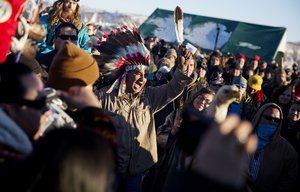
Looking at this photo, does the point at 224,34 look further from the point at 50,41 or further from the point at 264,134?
the point at 264,134

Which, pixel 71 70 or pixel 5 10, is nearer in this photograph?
pixel 71 70

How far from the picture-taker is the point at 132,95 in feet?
14.1

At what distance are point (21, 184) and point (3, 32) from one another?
167 cm

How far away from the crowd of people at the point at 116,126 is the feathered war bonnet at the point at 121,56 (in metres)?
0.01

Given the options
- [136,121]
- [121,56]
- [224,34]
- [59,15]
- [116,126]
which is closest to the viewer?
[116,126]

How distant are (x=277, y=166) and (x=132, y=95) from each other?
165cm

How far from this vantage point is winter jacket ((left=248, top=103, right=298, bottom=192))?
4.20 m

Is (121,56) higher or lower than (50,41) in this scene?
higher

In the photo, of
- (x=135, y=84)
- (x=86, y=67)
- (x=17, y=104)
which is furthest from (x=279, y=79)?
(x=17, y=104)

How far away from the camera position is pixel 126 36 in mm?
4445

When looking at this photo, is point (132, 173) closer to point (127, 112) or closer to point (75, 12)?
point (127, 112)

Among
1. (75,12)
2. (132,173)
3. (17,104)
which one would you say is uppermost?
(17,104)

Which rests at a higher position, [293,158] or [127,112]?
[127,112]

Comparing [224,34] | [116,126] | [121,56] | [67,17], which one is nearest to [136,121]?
[116,126]
